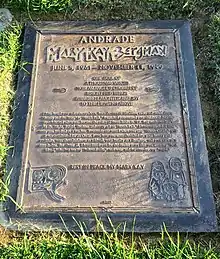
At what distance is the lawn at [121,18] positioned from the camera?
266 cm

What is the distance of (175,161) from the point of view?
298 cm

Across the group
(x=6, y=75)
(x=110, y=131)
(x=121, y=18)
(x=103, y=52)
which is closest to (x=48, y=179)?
(x=110, y=131)

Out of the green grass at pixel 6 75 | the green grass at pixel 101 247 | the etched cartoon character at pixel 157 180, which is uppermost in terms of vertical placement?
the green grass at pixel 6 75

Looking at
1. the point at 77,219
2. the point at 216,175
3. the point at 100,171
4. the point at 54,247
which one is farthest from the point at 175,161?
the point at 54,247

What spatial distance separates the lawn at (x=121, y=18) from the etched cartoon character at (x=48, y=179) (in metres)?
0.19

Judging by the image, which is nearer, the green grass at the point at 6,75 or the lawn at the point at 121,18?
the lawn at the point at 121,18

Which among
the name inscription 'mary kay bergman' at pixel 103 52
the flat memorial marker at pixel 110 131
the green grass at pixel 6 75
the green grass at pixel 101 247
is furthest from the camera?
the name inscription 'mary kay bergman' at pixel 103 52

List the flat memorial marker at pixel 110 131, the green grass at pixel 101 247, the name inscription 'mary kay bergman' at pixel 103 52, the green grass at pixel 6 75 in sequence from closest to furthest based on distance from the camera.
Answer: the green grass at pixel 101 247 < the flat memorial marker at pixel 110 131 < the green grass at pixel 6 75 < the name inscription 'mary kay bergman' at pixel 103 52

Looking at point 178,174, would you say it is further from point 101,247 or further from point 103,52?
point 103,52

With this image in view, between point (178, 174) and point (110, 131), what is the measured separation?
1.76 feet

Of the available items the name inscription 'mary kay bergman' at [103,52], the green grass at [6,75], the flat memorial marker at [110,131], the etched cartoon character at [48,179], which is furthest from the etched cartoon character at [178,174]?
the green grass at [6,75]

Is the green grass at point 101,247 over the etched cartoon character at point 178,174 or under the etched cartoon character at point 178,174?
under

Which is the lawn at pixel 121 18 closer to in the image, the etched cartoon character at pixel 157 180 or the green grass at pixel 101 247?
the green grass at pixel 101 247

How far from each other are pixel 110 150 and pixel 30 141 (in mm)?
544
